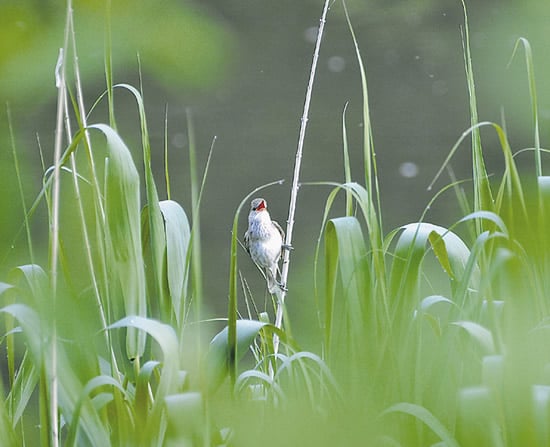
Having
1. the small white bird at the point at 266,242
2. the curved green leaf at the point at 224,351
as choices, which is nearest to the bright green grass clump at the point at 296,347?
the curved green leaf at the point at 224,351

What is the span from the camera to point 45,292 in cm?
58

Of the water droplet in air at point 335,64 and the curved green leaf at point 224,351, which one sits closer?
the curved green leaf at point 224,351

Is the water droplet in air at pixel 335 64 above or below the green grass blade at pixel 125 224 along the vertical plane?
above

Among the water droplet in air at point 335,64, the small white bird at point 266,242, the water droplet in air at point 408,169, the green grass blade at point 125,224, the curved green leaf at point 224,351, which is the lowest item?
the small white bird at point 266,242

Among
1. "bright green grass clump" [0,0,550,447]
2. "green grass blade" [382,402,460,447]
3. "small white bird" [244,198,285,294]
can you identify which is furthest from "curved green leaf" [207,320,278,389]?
"small white bird" [244,198,285,294]

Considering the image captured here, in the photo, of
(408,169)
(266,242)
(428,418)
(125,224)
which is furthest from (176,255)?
(408,169)

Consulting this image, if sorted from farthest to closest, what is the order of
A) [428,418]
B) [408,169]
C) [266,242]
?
[408,169] → [266,242] → [428,418]

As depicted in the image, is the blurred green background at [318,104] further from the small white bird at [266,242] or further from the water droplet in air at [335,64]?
the small white bird at [266,242]

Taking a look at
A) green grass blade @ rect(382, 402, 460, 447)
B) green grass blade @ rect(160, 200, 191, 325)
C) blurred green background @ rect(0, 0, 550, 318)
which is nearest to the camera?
green grass blade @ rect(382, 402, 460, 447)

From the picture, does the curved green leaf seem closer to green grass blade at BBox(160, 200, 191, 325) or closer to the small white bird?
green grass blade at BBox(160, 200, 191, 325)

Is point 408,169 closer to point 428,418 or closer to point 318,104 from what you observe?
point 318,104

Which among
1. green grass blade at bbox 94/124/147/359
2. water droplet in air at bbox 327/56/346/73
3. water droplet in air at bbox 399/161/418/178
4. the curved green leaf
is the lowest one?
the curved green leaf

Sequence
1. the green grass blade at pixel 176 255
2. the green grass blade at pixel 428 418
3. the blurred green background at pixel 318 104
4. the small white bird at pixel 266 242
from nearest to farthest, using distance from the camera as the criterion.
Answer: the green grass blade at pixel 428 418 → the green grass blade at pixel 176 255 → the small white bird at pixel 266 242 → the blurred green background at pixel 318 104

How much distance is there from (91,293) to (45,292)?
14 centimetres
